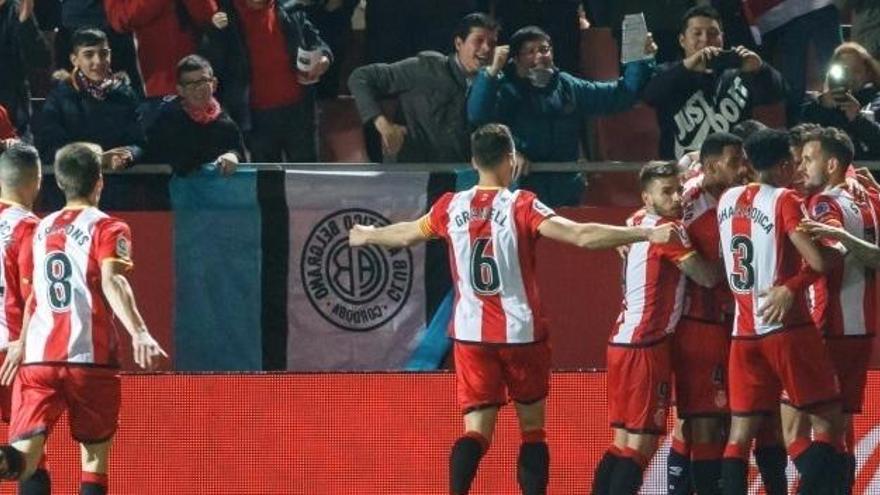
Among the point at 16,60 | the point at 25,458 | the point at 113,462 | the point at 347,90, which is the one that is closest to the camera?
the point at 25,458

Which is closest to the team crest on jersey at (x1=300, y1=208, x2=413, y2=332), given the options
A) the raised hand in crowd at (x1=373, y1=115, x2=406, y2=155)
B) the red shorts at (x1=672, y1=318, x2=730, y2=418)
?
the raised hand in crowd at (x1=373, y1=115, x2=406, y2=155)

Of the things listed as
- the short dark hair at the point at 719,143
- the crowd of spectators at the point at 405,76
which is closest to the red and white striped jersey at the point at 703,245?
the short dark hair at the point at 719,143

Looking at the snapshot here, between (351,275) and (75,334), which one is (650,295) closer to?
(351,275)

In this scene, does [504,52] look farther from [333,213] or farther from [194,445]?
[194,445]

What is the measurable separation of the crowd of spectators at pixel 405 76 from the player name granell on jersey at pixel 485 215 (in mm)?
1933

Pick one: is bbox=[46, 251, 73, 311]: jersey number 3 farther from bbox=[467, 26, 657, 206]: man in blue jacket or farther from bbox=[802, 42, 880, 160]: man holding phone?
bbox=[802, 42, 880, 160]: man holding phone

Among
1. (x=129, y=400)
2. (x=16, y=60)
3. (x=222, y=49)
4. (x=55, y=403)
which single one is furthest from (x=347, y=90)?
(x=55, y=403)

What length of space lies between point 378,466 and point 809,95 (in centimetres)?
413

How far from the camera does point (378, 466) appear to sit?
14289 mm

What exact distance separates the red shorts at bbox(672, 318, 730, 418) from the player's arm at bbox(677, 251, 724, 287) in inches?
14.8

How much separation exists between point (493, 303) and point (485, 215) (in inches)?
19.0

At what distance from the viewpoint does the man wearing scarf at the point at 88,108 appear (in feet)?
48.8

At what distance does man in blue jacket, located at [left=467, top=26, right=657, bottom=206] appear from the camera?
585 inches

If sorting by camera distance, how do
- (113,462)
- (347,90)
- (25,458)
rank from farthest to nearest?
(347,90) → (113,462) → (25,458)
